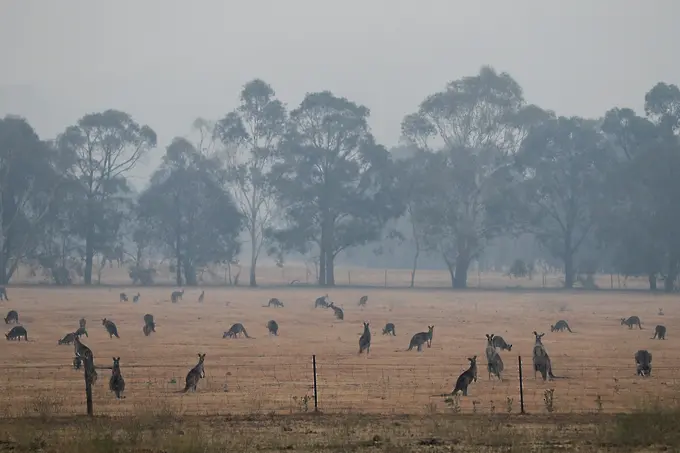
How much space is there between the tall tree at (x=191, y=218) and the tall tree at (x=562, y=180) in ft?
80.0

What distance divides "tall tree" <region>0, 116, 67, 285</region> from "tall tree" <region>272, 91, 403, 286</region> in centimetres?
1908

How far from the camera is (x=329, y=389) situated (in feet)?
75.1

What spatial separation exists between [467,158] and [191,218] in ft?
77.1

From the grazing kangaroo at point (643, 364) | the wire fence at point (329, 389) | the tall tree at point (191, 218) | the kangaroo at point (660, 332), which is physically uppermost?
the tall tree at point (191, 218)

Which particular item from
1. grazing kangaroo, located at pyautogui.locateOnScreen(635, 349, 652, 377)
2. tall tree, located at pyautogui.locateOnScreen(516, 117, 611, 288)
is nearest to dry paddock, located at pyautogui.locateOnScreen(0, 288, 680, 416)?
grazing kangaroo, located at pyautogui.locateOnScreen(635, 349, 652, 377)

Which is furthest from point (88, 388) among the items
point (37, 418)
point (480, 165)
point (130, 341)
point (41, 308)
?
point (480, 165)

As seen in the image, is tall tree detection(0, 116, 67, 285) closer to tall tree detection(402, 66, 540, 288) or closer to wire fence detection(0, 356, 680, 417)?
tall tree detection(402, 66, 540, 288)

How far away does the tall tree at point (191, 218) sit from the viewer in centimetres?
8669

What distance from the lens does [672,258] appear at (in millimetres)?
76938

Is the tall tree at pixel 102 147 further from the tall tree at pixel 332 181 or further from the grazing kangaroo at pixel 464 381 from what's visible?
the grazing kangaroo at pixel 464 381

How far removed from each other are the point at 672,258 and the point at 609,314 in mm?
28073

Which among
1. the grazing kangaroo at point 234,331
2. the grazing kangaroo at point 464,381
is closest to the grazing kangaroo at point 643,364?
the grazing kangaroo at point 464,381

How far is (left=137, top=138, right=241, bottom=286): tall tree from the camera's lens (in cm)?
8669

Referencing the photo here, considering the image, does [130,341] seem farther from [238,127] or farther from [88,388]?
[238,127]
